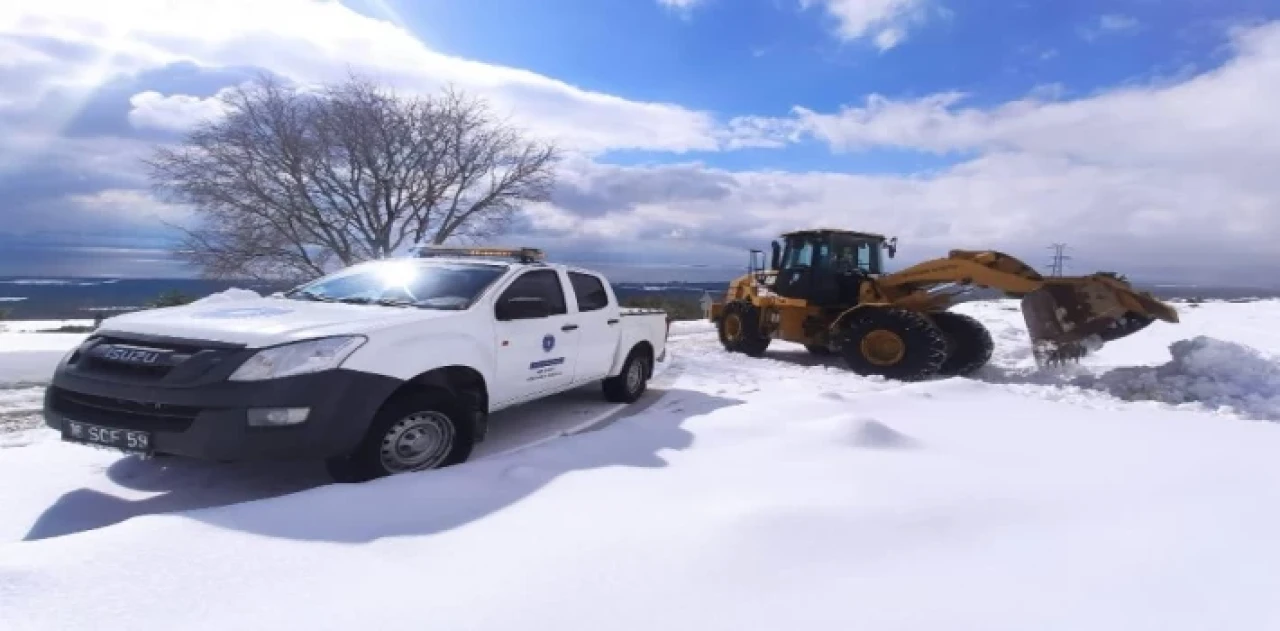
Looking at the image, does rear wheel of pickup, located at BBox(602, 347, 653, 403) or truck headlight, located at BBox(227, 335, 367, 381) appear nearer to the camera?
truck headlight, located at BBox(227, 335, 367, 381)

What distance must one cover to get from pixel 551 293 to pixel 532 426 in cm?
123

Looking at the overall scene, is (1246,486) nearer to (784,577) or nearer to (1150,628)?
(1150,628)

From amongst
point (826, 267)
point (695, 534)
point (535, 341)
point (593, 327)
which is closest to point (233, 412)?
point (535, 341)

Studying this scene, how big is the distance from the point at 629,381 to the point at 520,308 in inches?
90.3

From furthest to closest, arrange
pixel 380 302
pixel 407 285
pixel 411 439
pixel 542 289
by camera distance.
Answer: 1. pixel 542 289
2. pixel 407 285
3. pixel 380 302
4. pixel 411 439

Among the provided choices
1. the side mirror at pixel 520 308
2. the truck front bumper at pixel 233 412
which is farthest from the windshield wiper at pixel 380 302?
the truck front bumper at pixel 233 412

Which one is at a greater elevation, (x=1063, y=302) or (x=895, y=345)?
(x=1063, y=302)

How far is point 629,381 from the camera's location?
24.7 ft

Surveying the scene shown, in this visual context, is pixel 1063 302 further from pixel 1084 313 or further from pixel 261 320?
pixel 261 320

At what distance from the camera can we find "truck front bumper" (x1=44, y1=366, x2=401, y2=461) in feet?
12.3

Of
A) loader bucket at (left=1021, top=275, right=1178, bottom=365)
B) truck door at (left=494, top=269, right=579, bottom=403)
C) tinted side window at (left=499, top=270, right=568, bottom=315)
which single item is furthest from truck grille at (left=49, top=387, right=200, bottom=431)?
loader bucket at (left=1021, top=275, right=1178, bottom=365)

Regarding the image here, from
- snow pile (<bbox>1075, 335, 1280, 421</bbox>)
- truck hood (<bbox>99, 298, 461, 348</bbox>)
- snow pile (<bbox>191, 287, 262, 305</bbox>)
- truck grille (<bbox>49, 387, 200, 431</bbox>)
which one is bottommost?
snow pile (<bbox>1075, 335, 1280, 421</bbox>)

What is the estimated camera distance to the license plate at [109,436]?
3.80m

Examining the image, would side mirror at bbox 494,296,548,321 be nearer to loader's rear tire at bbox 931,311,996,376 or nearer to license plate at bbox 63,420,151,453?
license plate at bbox 63,420,151,453
